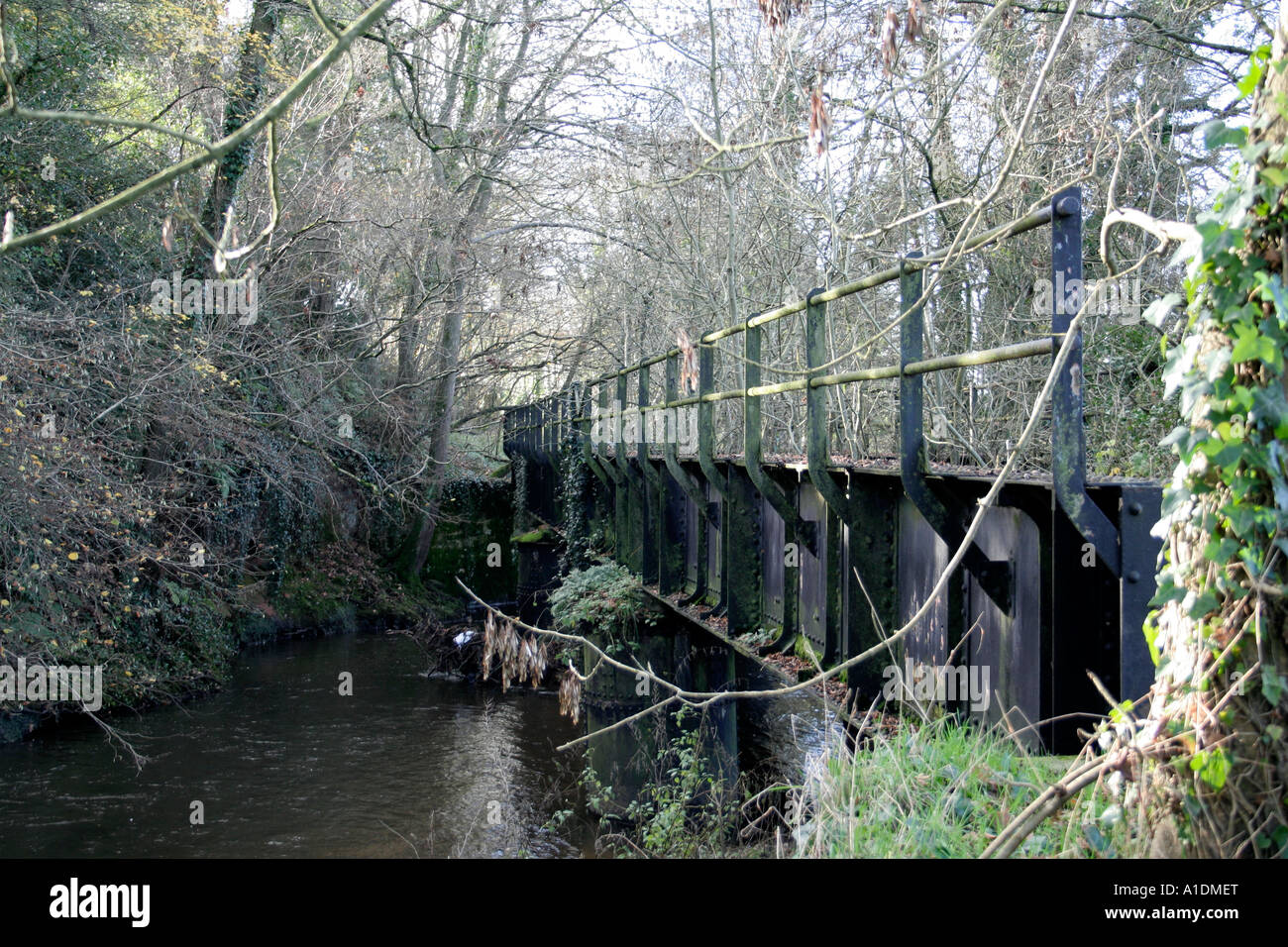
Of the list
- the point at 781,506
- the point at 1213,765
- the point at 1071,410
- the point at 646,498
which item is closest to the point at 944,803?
the point at 1213,765

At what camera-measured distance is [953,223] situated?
1126 cm

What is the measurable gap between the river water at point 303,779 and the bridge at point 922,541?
157 inches

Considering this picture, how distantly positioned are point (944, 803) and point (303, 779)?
11357 mm

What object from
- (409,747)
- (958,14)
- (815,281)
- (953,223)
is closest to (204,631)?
(409,747)

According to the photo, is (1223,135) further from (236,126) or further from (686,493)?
(236,126)

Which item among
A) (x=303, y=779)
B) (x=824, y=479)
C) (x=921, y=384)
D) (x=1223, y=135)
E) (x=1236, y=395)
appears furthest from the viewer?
(x=303, y=779)

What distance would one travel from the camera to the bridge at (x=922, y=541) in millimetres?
3834

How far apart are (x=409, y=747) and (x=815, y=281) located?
30.4 ft

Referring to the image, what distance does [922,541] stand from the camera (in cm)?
555

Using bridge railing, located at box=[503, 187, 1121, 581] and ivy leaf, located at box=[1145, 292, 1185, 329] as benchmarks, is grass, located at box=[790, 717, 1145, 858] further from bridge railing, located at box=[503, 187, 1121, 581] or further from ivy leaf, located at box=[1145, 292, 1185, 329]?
ivy leaf, located at box=[1145, 292, 1185, 329]

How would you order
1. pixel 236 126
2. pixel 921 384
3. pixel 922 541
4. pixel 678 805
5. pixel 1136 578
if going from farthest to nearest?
pixel 236 126 < pixel 678 805 < pixel 922 541 < pixel 921 384 < pixel 1136 578

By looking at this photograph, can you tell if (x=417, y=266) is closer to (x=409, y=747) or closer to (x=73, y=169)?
(x=73, y=169)

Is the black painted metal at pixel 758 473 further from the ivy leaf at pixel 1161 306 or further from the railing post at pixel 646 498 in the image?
the ivy leaf at pixel 1161 306

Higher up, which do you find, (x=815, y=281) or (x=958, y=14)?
(x=958, y=14)
